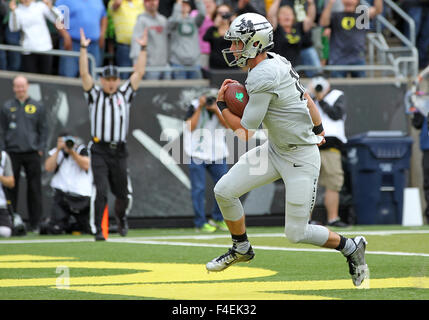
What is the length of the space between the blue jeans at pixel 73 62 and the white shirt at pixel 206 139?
2025mm

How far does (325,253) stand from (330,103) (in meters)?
4.26

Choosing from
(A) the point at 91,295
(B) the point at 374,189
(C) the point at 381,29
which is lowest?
(B) the point at 374,189

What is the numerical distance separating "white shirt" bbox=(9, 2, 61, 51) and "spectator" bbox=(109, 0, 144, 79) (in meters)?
0.99

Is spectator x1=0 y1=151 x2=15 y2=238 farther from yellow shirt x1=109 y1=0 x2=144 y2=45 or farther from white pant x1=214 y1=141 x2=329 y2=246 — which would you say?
white pant x1=214 y1=141 x2=329 y2=246

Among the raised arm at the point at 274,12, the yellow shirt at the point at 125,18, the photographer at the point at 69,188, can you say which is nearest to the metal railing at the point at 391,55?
the raised arm at the point at 274,12

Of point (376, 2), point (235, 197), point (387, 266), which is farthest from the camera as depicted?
point (376, 2)

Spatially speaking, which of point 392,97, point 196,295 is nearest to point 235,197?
point 196,295

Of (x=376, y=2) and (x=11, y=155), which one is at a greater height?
(x=376, y=2)

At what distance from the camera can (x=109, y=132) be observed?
34.1ft

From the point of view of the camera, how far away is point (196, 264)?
7484mm

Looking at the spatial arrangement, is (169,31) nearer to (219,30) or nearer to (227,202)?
(219,30)

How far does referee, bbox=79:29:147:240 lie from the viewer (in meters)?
10.3

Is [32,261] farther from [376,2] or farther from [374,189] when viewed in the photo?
[376,2]

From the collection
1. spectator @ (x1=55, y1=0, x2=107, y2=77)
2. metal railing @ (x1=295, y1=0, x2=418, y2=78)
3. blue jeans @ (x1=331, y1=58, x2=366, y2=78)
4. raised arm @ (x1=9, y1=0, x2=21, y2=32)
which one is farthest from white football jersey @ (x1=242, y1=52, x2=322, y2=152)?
blue jeans @ (x1=331, y1=58, x2=366, y2=78)
